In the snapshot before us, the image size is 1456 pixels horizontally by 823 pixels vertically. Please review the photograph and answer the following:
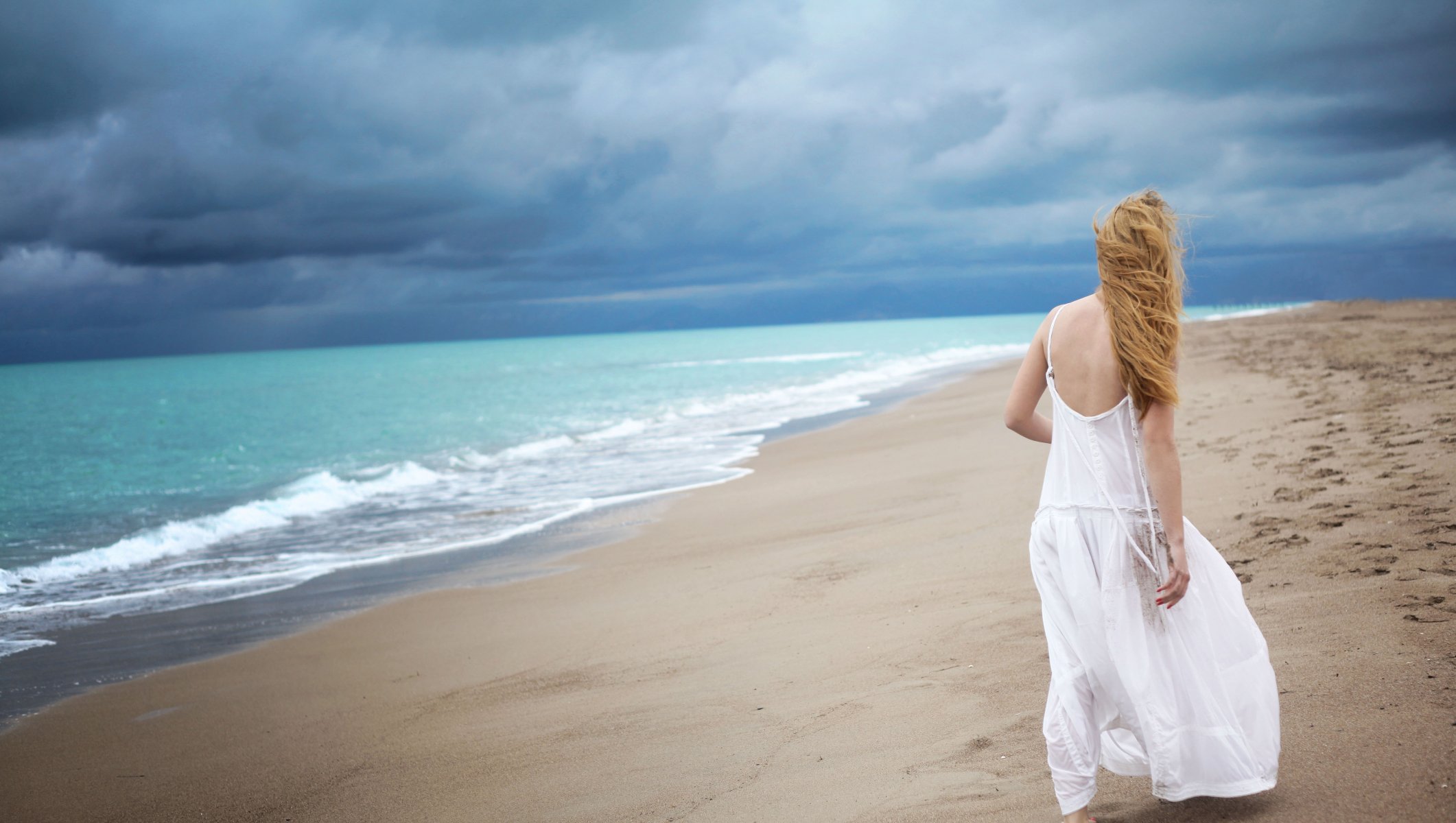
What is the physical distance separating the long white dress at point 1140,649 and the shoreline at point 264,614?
6.35 m

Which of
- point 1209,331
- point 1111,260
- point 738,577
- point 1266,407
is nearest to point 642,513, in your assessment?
point 738,577

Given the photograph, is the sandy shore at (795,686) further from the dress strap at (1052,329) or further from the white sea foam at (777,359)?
the white sea foam at (777,359)

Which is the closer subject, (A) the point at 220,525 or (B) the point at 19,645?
(B) the point at 19,645

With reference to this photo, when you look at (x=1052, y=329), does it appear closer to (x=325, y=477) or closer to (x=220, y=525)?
(x=220, y=525)

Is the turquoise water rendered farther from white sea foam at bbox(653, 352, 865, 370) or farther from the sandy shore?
white sea foam at bbox(653, 352, 865, 370)

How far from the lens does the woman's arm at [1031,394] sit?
9.46ft

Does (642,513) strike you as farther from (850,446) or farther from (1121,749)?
(1121,749)

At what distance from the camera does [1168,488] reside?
2701 mm

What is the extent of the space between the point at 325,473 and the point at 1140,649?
738 inches

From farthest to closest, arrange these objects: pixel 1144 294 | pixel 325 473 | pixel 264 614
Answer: pixel 325 473
pixel 264 614
pixel 1144 294

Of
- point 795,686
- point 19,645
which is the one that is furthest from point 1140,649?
point 19,645

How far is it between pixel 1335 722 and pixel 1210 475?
16.6 ft

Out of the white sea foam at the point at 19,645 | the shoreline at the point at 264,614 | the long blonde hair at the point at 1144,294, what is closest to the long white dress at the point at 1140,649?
the long blonde hair at the point at 1144,294

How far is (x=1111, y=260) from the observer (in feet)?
8.88
